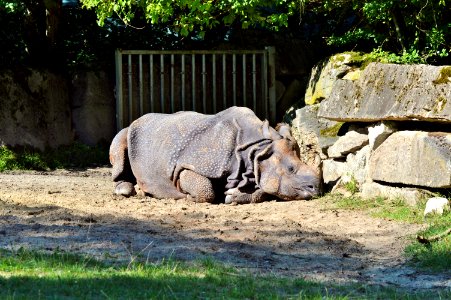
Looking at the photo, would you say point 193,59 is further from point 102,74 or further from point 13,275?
point 13,275

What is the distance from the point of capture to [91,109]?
16.6m

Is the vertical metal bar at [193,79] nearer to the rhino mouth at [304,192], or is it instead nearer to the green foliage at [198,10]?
the green foliage at [198,10]

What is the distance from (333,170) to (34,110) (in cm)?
612

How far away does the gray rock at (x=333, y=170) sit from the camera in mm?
12125

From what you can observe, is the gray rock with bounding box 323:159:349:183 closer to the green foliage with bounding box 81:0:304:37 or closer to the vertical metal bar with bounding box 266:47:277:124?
the green foliage with bounding box 81:0:304:37

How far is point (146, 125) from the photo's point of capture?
12.8 meters

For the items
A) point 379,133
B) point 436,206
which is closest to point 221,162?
point 379,133

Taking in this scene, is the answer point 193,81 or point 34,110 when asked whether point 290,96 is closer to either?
point 193,81

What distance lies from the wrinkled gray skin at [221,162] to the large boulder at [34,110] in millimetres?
3976

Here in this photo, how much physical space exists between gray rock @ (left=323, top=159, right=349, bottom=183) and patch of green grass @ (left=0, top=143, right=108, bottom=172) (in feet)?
16.5

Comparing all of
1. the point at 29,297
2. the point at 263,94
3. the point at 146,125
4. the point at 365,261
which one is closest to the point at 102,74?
the point at 263,94

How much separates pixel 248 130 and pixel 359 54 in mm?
2363

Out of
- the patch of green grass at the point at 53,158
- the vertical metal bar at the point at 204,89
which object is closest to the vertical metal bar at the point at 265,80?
the vertical metal bar at the point at 204,89

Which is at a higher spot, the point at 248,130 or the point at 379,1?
the point at 379,1
